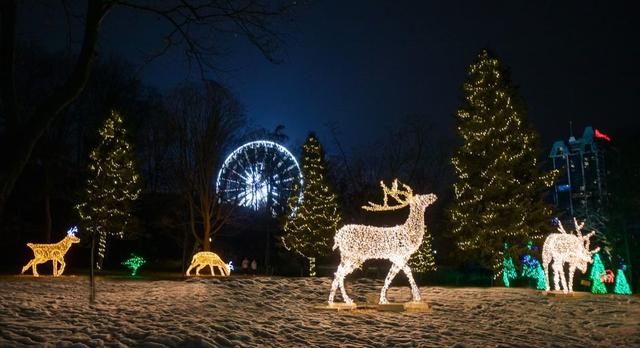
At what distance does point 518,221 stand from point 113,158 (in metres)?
20.1

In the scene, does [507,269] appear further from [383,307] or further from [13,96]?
[13,96]

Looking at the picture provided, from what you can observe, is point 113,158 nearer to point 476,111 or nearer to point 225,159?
point 225,159

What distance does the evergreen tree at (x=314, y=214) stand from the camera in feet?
103

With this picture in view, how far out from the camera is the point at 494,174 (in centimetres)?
2230

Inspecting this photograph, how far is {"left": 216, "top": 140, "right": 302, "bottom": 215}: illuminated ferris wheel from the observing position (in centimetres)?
3775

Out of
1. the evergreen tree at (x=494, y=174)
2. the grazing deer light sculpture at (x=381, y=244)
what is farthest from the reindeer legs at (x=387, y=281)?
the evergreen tree at (x=494, y=174)

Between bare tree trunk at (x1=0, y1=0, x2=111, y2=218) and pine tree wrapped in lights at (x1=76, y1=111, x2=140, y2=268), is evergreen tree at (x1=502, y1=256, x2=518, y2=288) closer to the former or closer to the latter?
pine tree wrapped in lights at (x1=76, y1=111, x2=140, y2=268)

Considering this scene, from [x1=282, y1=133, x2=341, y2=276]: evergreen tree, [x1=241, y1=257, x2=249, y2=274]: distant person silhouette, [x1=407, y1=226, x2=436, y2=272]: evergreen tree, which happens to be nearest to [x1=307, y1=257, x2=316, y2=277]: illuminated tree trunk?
[x1=282, y1=133, x2=341, y2=276]: evergreen tree

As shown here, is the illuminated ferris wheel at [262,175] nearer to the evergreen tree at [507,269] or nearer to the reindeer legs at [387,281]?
the evergreen tree at [507,269]

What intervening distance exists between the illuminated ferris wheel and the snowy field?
70.5 ft

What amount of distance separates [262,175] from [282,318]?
28.8 m

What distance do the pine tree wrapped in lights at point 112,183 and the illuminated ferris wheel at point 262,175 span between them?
25.2 feet

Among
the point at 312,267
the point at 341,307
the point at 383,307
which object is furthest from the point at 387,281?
the point at 312,267

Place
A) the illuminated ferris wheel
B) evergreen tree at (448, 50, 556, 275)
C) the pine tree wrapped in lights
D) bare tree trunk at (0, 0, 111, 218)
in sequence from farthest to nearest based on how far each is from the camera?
1. the illuminated ferris wheel
2. the pine tree wrapped in lights
3. evergreen tree at (448, 50, 556, 275)
4. bare tree trunk at (0, 0, 111, 218)
